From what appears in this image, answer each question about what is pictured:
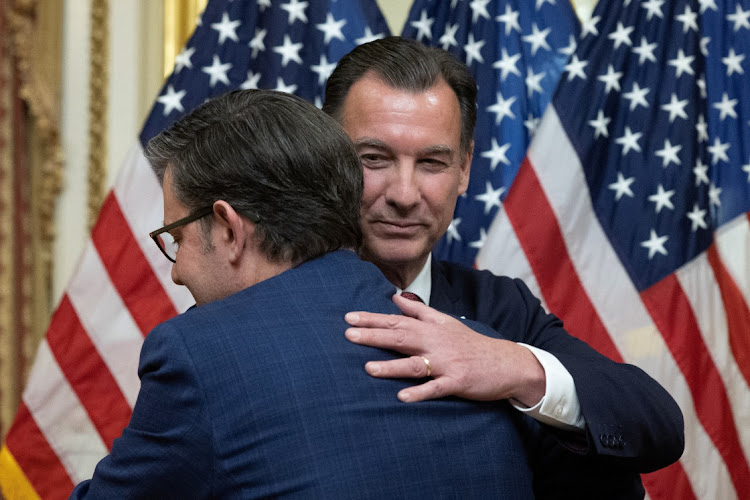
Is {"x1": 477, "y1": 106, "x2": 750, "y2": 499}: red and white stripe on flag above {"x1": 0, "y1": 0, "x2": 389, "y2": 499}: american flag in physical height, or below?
below

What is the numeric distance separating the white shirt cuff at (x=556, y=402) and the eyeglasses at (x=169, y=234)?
2.09 feet

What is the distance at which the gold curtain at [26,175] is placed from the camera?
4.06m

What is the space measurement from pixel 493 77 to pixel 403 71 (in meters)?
1.21

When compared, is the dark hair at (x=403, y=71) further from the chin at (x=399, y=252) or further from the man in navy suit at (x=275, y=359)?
the man in navy suit at (x=275, y=359)

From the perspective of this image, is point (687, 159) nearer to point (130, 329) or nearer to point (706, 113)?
point (706, 113)

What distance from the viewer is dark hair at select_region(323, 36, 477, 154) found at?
2357 mm

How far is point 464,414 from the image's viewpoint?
4.84ft

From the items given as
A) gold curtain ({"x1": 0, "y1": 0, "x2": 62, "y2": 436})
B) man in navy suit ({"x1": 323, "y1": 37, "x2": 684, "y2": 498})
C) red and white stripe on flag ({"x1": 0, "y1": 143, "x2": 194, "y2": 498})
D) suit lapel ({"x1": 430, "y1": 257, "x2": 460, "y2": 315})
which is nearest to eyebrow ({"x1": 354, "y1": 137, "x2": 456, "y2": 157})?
man in navy suit ({"x1": 323, "y1": 37, "x2": 684, "y2": 498})

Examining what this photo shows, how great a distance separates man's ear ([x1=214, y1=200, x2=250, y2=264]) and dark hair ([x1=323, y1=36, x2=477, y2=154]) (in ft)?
3.14

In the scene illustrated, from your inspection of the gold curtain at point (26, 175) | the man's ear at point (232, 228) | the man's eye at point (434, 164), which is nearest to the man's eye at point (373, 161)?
the man's eye at point (434, 164)

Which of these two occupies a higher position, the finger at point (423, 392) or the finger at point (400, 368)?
the finger at point (400, 368)

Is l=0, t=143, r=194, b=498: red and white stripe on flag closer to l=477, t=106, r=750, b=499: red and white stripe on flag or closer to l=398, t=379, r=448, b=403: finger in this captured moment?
l=477, t=106, r=750, b=499: red and white stripe on flag

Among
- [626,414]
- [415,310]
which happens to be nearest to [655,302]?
[626,414]

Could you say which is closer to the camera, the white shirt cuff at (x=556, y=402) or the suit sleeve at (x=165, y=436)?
the suit sleeve at (x=165, y=436)
